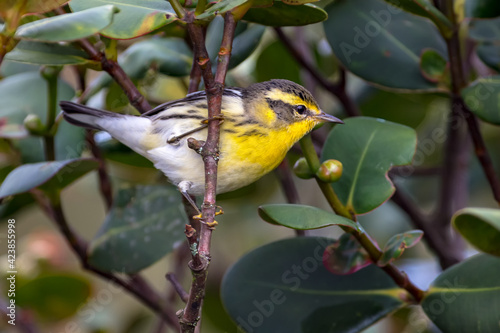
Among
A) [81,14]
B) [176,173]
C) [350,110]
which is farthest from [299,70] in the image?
[81,14]

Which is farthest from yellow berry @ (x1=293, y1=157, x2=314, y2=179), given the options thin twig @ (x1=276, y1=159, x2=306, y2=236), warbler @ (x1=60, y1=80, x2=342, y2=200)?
thin twig @ (x1=276, y1=159, x2=306, y2=236)

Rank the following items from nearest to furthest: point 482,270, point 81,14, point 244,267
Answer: point 81,14, point 482,270, point 244,267

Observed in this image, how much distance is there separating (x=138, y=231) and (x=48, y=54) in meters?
0.60

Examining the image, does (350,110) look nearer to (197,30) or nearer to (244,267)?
(244,267)

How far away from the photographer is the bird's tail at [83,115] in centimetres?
170

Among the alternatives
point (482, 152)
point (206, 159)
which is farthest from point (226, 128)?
point (482, 152)

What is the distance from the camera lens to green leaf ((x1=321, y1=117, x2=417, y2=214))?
1.43 metres

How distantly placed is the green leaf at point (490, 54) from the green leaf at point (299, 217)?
0.83m

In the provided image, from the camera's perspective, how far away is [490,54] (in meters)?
1.80

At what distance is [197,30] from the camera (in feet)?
3.84

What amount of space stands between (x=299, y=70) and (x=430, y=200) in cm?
89

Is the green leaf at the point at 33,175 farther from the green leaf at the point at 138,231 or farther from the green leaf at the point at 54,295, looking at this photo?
the green leaf at the point at 54,295
